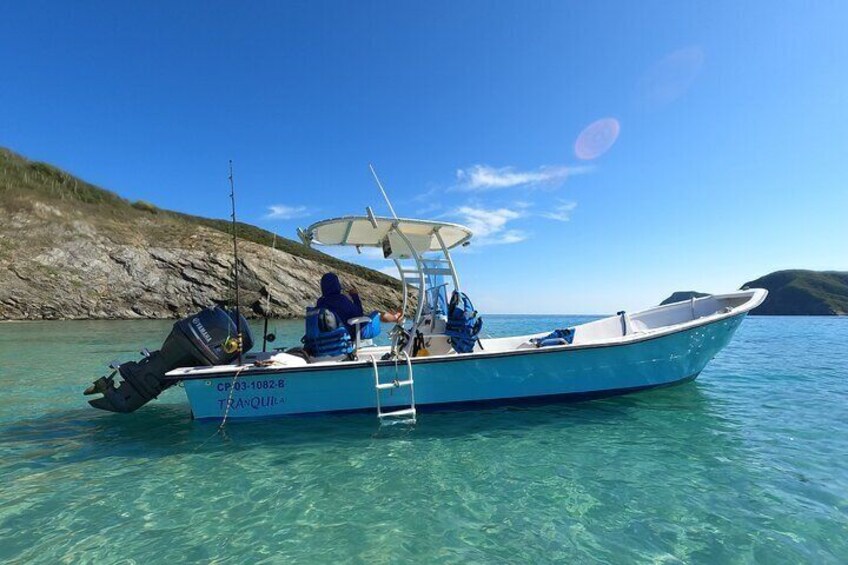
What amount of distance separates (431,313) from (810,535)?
19.8 ft

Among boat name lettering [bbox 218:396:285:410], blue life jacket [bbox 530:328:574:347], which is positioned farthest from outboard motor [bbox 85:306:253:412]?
blue life jacket [bbox 530:328:574:347]

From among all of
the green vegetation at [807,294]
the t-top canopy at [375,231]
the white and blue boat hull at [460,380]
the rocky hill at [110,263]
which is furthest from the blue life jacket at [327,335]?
the green vegetation at [807,294]

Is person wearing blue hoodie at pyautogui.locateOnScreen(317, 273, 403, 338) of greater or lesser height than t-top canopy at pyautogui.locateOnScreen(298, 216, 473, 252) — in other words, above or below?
below

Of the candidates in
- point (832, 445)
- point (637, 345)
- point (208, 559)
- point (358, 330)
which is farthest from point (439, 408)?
point (832, 445)

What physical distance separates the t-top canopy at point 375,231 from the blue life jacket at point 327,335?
171 centimetres

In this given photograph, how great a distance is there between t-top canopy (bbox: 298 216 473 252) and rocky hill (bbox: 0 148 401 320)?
27.2 m

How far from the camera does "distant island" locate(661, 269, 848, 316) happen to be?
12481 centimetres

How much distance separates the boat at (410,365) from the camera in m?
6.77

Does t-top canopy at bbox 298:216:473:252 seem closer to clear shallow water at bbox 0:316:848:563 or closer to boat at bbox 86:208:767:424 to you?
boat at bbox 86:208:767:424

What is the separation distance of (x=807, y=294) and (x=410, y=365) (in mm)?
167754

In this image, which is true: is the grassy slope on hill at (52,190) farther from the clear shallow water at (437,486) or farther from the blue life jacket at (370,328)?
the clear shallow water at (437,486)

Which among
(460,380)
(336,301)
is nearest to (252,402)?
(336,301)

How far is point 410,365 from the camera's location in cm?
695

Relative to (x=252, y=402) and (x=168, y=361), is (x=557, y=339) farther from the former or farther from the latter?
(x=168, y=361)
